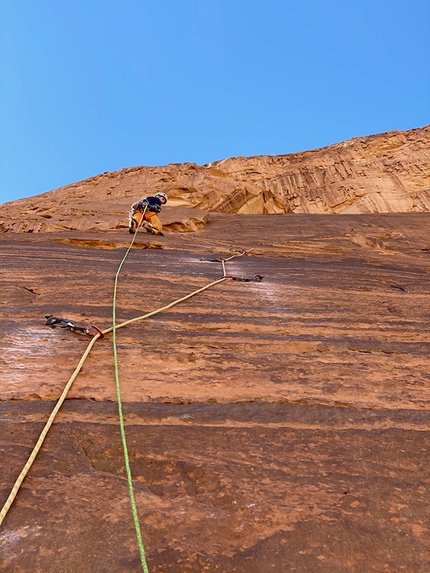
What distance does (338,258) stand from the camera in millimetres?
8586

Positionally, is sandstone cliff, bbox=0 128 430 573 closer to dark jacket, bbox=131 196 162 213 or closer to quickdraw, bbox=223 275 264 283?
quickdraw, bbox=223 275 264 283

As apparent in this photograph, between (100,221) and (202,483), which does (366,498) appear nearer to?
(202,483)

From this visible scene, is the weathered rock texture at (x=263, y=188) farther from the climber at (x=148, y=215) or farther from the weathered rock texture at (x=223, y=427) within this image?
the weathered rock texture at (x=223, y=427)

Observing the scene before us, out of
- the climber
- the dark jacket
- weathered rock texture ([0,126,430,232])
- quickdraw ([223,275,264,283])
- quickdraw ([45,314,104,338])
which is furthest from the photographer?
weathered rock texture ([0,126,430,232])

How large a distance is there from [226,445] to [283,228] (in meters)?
9.65

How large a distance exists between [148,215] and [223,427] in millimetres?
8508

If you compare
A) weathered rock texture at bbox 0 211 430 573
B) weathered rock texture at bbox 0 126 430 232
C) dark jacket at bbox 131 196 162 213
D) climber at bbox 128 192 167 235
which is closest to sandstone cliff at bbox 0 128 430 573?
weathered rock texture at bbox 0 211 430 573

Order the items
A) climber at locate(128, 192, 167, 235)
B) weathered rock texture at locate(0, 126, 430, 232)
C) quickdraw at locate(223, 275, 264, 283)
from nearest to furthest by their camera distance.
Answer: quickdraw at locate(223, 275, 264, 283), climber at locate(128, 192, 167, 235), weathered rock texture at locate(0, 126, 430, 232)

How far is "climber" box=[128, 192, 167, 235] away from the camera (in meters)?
10.5

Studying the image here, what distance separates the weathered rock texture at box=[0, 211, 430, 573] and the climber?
441 centimetres

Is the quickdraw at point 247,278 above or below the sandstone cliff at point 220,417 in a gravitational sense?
above

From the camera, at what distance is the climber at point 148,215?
1052 centimetres

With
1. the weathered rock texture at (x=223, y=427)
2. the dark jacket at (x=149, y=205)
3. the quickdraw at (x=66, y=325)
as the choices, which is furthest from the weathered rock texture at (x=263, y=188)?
the quickdraw at (x=66, y=325)

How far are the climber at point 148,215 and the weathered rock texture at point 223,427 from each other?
4412 millimetres
